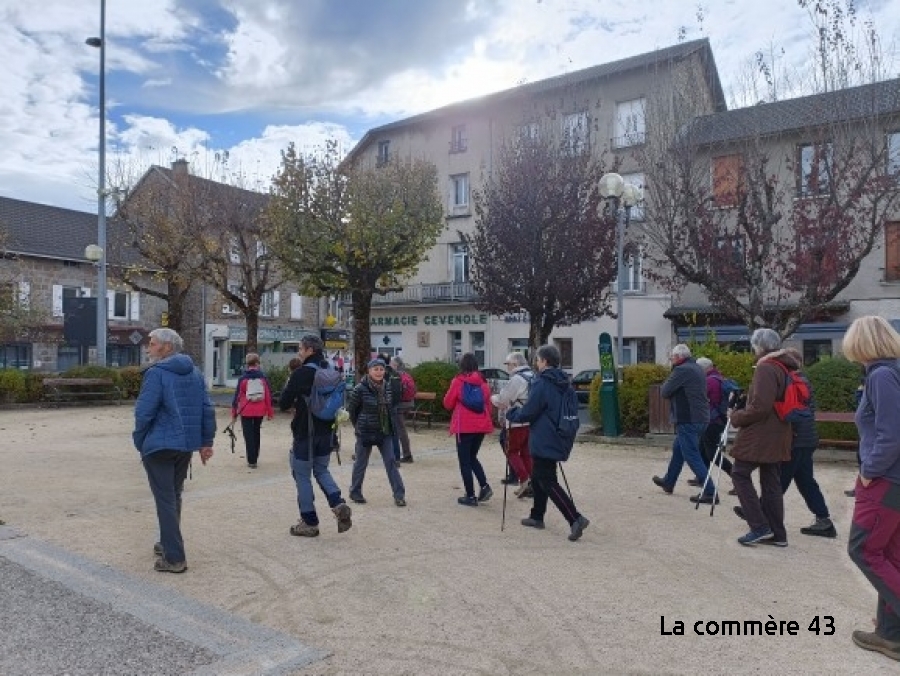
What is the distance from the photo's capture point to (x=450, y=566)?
17.9 ft

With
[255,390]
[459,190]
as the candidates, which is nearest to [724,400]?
[255,390]

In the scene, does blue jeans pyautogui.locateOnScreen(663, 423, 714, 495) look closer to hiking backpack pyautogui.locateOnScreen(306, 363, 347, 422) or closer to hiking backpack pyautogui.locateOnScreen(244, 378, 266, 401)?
hiking backpack pyautogui.locateOnScreen(306, 363, 347, 422)

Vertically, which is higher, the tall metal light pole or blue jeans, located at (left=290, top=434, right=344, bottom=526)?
the tall metal light pole

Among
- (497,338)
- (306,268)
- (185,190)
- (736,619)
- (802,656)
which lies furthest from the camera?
(497,338)

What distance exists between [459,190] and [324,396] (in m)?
28.3

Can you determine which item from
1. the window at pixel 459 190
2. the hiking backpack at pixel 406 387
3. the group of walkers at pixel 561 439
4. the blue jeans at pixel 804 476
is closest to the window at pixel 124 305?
the window at pixel 459 190

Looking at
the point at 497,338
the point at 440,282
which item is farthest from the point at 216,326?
the point at 497,338

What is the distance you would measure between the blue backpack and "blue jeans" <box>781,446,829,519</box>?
298 cm

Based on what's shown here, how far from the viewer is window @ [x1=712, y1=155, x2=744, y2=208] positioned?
16.5m

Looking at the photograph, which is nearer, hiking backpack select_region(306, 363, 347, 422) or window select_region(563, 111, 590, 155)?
hiking backpack select_region(306, 363, 347, 422)

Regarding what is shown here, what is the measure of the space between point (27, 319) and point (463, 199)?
714 inches

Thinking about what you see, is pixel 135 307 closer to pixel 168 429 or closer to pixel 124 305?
pixel 124 305

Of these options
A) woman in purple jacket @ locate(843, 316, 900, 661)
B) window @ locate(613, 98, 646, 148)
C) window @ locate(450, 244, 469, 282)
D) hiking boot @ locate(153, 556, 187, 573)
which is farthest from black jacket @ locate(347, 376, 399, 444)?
window @ locate(450, 244, 469, 282)

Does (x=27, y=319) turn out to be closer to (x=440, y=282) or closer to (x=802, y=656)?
(x=440, y=282)
